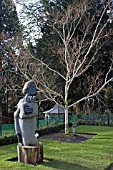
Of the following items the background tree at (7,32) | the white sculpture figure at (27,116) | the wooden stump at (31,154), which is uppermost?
the background tree at (7,32)

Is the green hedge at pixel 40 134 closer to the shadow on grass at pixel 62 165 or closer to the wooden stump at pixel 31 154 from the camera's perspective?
the wooden stump at pixel 31 154

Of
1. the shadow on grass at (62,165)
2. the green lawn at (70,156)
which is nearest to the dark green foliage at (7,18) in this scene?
the green lawn at (70,156)

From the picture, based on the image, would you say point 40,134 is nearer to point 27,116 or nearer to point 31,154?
point 31,154

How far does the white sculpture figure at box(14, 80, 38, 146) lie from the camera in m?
7.45

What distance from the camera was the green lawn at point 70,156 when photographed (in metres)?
7.19

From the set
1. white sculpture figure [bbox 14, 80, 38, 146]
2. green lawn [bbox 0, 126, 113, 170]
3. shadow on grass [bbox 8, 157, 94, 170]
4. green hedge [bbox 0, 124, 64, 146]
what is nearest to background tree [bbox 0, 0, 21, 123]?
green hedge [bbox 0, 124, 64, 146]

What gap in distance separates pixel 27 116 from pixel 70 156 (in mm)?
2262

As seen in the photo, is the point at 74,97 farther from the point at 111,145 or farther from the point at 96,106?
the point at 111,145

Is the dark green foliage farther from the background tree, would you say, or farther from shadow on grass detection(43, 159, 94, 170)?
shadow on grass detection(43, 159, 94, 170)

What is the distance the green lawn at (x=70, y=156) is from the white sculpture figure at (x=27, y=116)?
769mm

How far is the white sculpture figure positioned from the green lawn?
2.52 ft

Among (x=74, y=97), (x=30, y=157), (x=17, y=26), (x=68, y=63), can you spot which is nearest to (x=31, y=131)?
(x=30, y=157)

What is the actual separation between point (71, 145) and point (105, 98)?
1302 cm

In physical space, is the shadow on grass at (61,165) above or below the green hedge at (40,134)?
below
